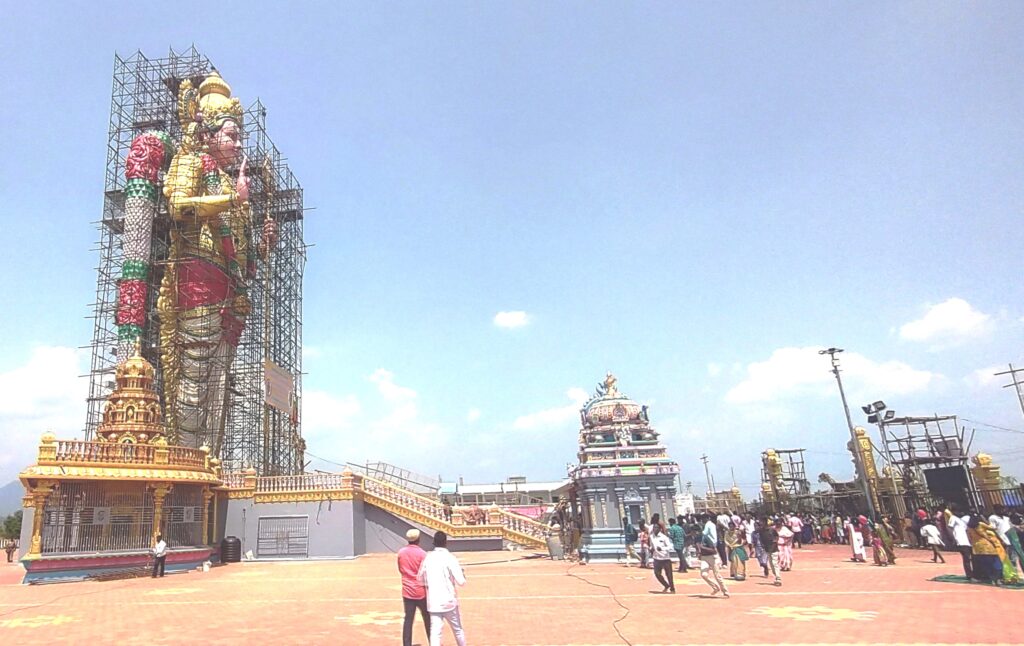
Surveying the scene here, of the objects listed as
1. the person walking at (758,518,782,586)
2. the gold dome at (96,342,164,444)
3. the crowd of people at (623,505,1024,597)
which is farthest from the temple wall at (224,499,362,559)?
the person walking at (758,518,782,586)

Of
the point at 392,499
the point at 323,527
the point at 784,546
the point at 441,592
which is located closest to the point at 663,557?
the point at 784,546

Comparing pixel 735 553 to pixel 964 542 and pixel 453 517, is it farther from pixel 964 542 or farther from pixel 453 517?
pixel 453 517

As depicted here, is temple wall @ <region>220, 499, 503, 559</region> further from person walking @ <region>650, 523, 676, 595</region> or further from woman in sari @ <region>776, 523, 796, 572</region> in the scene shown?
person walking @ <region>650, 523, 676, 595</region>

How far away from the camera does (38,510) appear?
1733cm

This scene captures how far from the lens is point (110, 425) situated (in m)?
21.3

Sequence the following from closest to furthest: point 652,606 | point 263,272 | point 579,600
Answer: point 652,606 → point 579,600 → point 263,272

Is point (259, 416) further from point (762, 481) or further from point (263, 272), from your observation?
point (762, 481)

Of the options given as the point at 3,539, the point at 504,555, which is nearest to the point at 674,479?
the point at 504,555

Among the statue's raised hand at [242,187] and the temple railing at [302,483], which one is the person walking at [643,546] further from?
the statue's raised hand at [242,187]

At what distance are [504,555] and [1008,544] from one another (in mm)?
14571

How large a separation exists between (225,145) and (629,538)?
29880mm

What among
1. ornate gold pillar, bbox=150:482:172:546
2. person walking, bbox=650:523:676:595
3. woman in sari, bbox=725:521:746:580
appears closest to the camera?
person walking, bbox=650:523:676:595

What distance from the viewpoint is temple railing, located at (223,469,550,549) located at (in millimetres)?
23578

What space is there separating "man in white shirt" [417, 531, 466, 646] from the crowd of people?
6246 mm
